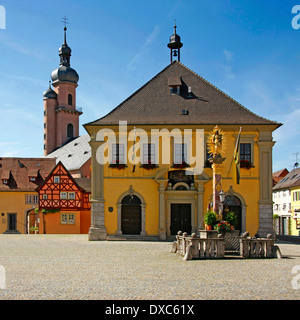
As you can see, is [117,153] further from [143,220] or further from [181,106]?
[181,106]

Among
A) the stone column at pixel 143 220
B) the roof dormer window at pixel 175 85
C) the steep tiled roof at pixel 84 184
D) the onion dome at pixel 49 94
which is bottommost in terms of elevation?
the stone column at pixel 143 220

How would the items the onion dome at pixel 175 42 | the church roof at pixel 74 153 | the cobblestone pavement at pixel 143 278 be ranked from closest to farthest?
the cobblestone pavement at pixel 143 278
the onion dome at pixel 175 42
the church roof at pixel 74 153

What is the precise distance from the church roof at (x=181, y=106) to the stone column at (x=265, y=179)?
3.78ft

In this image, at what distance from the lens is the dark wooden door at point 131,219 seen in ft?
98.7

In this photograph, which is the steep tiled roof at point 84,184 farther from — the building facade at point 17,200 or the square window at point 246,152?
the square window at point 246,152

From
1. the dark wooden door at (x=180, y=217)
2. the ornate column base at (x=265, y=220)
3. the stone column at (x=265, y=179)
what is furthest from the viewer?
the dark wooden door at (x=180, y=217)

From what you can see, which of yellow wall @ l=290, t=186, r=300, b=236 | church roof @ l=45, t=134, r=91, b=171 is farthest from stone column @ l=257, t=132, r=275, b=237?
church roof @ l=45, t=134, r=91, b=171

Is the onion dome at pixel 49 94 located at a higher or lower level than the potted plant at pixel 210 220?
higher

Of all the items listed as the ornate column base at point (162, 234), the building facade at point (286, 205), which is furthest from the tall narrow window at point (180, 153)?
the building facade at point (286, 205)

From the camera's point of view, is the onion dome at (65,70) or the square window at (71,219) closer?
the square window at (71,219)

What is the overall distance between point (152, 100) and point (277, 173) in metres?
56.7

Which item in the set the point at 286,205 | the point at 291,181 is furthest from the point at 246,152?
the point at 286,205

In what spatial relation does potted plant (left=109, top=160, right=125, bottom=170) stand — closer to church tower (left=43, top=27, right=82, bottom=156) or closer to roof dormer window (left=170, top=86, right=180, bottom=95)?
roof dormer window (left=170, top=86, right=180, bottom=95)
